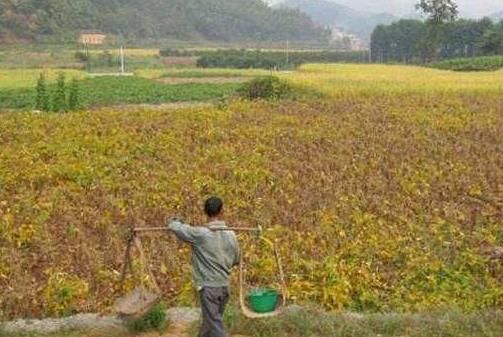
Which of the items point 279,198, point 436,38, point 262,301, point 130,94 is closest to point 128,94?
point 130,94

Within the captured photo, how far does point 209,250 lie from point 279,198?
6.16 m

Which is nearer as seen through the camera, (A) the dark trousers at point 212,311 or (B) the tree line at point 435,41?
(A) the dark trousers at point 212,311

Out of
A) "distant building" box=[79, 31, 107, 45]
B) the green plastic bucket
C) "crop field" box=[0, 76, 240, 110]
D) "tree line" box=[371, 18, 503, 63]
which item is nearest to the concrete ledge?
the green plastic bucket

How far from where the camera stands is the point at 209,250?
5.71 metres

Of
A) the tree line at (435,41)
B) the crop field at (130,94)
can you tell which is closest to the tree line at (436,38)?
the tree line at (435,41)

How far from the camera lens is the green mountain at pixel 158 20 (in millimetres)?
84500

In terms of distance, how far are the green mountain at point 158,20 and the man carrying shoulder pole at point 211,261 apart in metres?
80.8

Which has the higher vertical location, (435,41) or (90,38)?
(90,38)

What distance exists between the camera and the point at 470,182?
515 inches

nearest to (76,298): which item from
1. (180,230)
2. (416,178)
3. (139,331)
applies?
(139,331)

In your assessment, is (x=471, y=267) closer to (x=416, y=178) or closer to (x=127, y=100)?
(x=416, y=178)

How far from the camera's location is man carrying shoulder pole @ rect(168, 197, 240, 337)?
568cm

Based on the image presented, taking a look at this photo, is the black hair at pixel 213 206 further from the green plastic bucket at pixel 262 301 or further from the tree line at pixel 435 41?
the tree line at pixel 435 41

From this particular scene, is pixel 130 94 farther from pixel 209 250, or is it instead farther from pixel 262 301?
pixel 209 250
